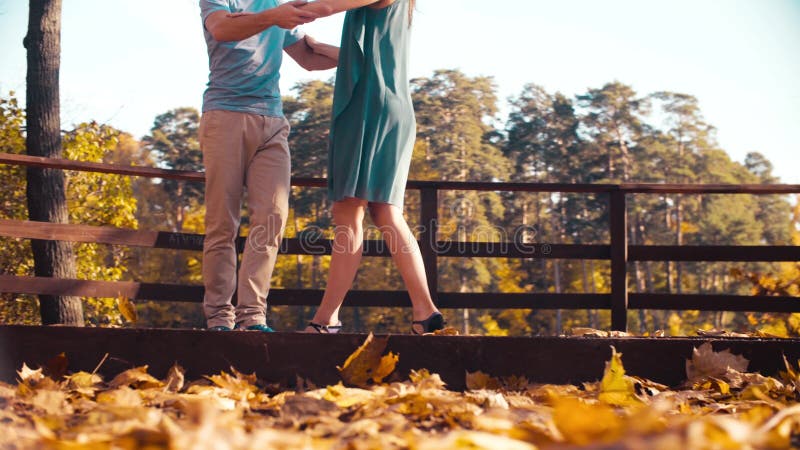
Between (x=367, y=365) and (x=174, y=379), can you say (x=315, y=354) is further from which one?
(x=174, y=379)

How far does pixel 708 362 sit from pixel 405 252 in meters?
1.00

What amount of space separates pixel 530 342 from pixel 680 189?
313 centimetres

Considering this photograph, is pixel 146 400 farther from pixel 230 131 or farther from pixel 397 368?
pixel 230 131

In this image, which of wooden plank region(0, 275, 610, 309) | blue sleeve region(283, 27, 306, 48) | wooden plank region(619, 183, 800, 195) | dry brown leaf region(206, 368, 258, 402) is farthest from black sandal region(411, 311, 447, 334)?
wooden plank region(619, 183, 800, 195)

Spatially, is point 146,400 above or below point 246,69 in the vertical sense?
below

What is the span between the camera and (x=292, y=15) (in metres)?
2.58

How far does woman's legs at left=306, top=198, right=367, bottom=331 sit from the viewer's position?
280cm

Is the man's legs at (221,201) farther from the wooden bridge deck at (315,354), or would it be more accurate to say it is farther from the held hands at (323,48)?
the wooden bridge deck at (315,354)

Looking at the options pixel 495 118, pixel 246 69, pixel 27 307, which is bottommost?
pixel 27 307

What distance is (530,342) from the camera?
7.25 ft

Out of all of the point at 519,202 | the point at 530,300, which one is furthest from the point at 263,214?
the point at 519,202

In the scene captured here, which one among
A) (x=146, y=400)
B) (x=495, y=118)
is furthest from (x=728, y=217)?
(x=146, y=400)

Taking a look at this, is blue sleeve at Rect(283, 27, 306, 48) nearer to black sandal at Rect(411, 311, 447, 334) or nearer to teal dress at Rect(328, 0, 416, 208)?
teal dress at Rect(328, 0, 416, 208)

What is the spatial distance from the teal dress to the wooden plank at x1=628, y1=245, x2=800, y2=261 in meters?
2.81
